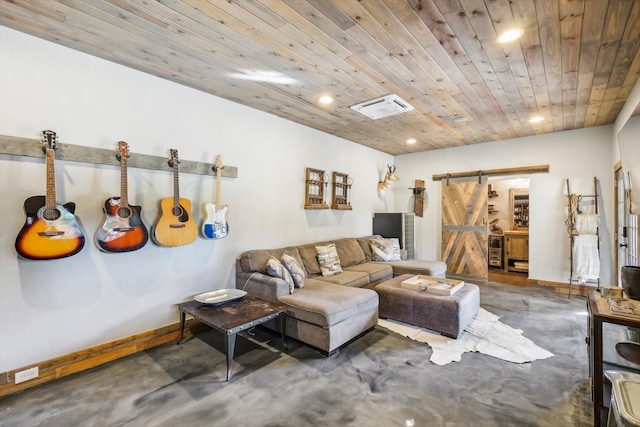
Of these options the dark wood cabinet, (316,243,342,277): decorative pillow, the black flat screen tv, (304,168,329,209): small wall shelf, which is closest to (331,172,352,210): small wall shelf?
(304,168,329,209): small wall shelf

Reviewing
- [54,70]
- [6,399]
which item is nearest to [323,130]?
[54,70]

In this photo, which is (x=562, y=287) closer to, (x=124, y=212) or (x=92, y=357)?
(x=124, y=212)

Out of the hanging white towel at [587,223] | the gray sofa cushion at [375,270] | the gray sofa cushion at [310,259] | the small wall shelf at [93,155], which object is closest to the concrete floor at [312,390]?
the gray sofa cushion at [310,259]

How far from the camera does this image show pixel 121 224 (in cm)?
256

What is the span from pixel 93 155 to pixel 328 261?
285cm

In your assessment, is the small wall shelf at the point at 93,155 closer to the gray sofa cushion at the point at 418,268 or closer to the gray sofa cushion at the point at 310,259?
the gray sofa cushion at the point at 310,259

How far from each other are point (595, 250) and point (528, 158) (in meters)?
1.80

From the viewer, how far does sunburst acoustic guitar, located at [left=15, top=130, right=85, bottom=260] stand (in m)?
2.13

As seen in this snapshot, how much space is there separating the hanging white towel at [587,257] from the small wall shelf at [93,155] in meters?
5.37

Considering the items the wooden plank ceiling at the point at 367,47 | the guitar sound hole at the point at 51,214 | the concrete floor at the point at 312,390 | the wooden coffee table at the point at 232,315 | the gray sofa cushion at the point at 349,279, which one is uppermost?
the wooden plank ceiling at the point at 367,47

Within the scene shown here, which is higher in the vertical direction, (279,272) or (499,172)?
(499,172)

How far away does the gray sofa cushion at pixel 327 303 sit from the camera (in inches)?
104

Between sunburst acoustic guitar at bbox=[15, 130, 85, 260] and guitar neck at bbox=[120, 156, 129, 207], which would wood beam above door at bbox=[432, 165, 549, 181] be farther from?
sunburst acoustic guitar at bbox=[15, 130, 85, 260]

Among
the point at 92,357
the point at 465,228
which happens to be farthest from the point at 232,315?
the point at 465,228
